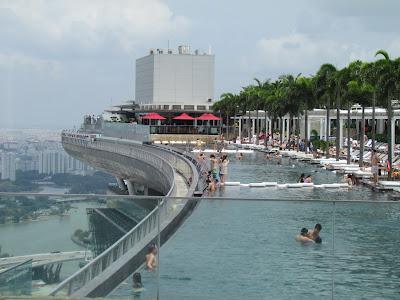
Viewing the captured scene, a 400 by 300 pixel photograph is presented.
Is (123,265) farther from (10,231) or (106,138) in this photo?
(106,138)

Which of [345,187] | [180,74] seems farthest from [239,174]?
[180,74]

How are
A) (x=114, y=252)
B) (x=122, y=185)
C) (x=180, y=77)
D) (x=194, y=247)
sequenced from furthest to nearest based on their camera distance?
(x=180, y=77), (x=122, y=185), (x=194, y=247), (x=114, y=252)

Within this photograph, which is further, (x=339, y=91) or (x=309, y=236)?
(x=339, y=91)

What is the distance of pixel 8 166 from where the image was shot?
193 feet

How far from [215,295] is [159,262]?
77 cm

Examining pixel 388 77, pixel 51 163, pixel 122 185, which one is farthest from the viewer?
pixel 122 185

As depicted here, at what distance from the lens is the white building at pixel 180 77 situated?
520 feet

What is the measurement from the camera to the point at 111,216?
30.9ft

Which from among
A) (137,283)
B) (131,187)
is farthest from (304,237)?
(131,187)

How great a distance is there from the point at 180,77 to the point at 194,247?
15023 centimetres

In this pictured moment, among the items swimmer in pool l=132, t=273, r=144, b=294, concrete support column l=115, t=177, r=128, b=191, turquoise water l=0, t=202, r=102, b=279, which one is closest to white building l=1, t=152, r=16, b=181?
concrete support column l=115, t=177, r=128, b=191

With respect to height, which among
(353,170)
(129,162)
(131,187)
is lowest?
(131,187)

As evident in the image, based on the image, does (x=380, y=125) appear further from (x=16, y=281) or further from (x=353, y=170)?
(x=16, y=281)

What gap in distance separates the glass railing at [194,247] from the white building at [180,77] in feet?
485
